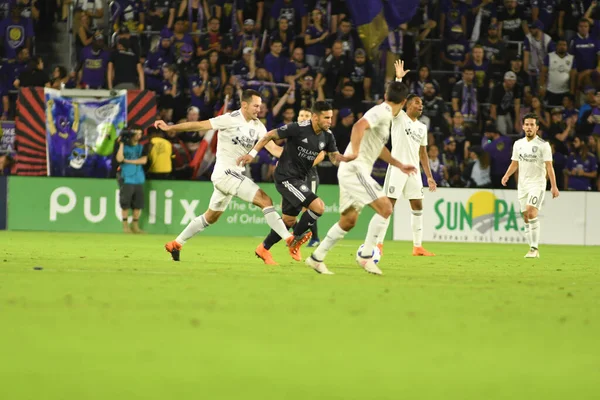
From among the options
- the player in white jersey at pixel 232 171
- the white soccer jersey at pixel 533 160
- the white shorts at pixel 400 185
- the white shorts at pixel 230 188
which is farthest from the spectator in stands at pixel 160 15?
the white shorts at pixel 230 188

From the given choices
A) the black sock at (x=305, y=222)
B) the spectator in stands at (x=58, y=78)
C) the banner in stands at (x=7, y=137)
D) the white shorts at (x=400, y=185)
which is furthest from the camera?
the banner in stands at (x=7, y=137)

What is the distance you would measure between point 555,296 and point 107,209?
50.0 feet

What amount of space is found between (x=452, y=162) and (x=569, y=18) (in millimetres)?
6221

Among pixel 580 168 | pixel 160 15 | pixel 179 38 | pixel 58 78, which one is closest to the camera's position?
pixel 58 78

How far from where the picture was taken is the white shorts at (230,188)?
1323cm

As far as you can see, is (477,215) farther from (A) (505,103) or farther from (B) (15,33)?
(B) (15,33)

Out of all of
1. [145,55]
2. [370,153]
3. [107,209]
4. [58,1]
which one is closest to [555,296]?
[370,153]

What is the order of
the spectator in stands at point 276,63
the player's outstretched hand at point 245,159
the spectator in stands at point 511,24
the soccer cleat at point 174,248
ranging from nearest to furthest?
the player's outstretched hand at point 245,159
the soccer cleat at point 174,248
the spectator in stands at point 276,63
the spectator in stands at point 511,24

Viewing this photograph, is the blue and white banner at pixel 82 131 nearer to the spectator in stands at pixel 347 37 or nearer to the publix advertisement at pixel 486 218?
the spectator in stands at pixel 347 37

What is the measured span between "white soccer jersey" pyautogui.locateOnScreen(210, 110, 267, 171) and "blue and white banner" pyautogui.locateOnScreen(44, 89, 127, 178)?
32.8ft

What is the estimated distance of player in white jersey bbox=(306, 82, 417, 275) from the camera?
37.0 feet

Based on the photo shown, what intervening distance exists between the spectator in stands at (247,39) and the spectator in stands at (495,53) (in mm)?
5452

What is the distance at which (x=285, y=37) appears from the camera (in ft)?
81.6

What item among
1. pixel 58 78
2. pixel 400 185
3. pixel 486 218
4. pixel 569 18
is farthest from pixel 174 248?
pixel 569 18
